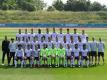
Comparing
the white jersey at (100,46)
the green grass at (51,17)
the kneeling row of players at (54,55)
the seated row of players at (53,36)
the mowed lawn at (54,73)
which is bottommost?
the green grass at (51,17)

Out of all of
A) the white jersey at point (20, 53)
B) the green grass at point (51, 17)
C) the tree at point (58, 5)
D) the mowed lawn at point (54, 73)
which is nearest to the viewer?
the mowed lawn at point (54, 73)

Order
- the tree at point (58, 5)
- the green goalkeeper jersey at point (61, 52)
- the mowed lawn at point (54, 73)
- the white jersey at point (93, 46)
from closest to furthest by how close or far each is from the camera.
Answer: the mowed lawn at point (54, 73) → the green goalkeeper jersey at point (61, 52) → the white jersey at point (93, 46) → the tree at point (58, 5)

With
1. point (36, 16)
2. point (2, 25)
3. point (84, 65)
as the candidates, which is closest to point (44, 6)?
point (36, 16)

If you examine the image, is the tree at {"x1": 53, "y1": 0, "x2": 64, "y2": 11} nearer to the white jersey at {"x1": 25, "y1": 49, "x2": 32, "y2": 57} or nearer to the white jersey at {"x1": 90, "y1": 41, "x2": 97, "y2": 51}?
the white jersey at {"x1": 90, "y1": 41, "x2": 97, "y2": 51}

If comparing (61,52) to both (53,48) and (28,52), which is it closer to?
(53,48)

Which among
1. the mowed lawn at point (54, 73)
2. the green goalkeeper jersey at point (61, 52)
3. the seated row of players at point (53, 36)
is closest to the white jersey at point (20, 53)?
the seated row of players at point (53, 36)

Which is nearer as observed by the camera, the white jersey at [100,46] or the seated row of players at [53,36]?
the seated row of players at [53,36]

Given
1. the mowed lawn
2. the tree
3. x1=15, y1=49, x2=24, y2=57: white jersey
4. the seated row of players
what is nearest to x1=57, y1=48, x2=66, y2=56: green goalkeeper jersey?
the seated row of players

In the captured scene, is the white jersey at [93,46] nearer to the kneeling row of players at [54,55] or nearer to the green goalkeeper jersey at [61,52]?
the kneeling row of players at [54,55]

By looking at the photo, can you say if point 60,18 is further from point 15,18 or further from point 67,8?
point 67,8

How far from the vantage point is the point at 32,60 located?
2128 centimetres

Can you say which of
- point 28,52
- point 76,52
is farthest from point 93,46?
point 28,52

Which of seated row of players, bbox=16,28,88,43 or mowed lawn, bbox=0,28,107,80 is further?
seated row of players, bbox=16,28,88,43

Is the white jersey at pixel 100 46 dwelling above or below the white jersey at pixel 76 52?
above
